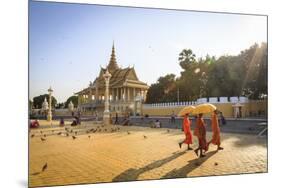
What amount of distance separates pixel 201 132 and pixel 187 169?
0.48 meters

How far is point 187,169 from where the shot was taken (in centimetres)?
432

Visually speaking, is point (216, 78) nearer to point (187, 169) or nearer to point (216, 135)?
point (216, 135)

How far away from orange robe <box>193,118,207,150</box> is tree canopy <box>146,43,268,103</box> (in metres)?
0.31

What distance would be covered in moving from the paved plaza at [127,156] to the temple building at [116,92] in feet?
0.78

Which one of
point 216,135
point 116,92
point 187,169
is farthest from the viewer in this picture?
point 216,135

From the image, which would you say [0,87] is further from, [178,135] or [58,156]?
[178,135]

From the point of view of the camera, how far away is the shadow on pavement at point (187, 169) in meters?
4.24

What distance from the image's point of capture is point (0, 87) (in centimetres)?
368

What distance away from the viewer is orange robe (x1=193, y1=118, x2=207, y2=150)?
4.47 metres

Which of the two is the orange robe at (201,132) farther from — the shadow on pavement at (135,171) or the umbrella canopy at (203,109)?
the shadow on pavement at (135,171)

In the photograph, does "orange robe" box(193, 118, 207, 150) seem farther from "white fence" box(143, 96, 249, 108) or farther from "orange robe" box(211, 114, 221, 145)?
"white fence" box(143, 96, 249, 108)

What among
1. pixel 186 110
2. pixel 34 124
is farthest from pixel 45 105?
pixel 186 110

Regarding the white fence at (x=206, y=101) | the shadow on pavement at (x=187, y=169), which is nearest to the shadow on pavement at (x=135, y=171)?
the shadow on pavement at (x=187, y=169)
